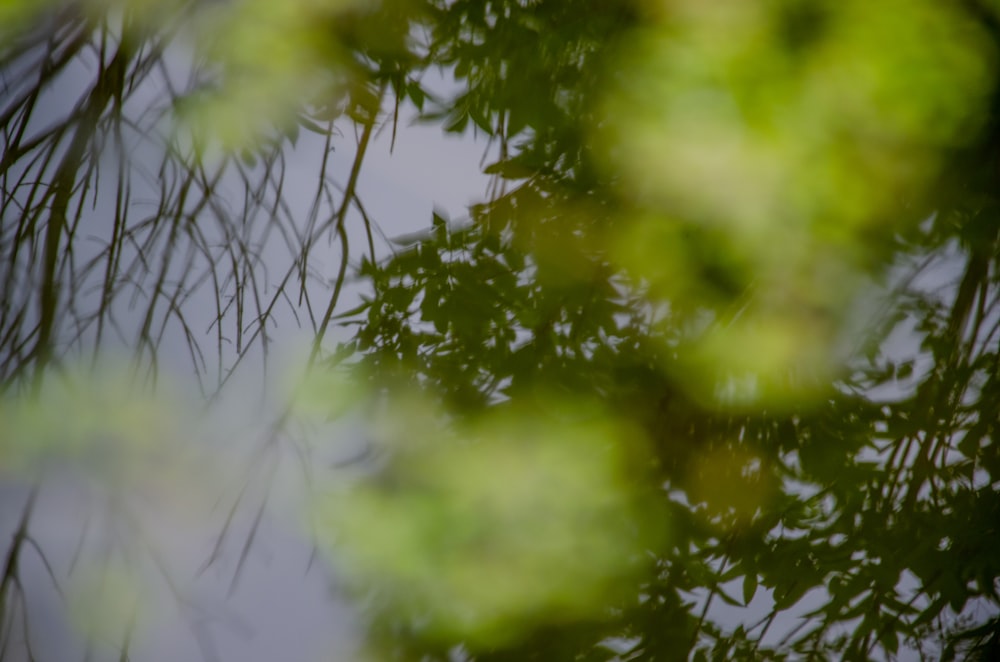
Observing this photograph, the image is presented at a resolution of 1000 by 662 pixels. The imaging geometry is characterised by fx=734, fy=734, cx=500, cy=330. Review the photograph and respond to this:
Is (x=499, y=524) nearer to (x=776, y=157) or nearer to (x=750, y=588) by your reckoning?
(x=750, y=588)

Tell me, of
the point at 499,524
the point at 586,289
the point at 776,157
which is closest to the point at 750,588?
the point at 499,524

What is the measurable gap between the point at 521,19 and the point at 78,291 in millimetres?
899

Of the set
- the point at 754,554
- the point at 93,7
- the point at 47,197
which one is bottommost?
the point at 754,554

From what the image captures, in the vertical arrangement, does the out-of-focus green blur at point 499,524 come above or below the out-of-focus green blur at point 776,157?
below

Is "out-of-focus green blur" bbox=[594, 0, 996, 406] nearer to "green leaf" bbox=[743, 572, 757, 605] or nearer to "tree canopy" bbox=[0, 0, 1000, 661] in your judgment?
"tree canopy" bbox=[0, 0, 1000, 661]

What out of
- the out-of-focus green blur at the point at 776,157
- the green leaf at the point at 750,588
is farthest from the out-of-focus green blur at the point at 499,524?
the out-of-focus green blur at the point at 776,157

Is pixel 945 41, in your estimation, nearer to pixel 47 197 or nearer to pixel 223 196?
pixel 223 196

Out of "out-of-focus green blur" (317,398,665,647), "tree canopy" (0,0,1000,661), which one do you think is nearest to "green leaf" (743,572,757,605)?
"tree canopy" (0,0,1000,661)

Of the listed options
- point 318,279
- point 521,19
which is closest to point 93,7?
point 318,279

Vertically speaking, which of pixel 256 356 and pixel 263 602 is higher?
pixel 256 356

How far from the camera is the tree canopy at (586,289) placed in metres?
1.17

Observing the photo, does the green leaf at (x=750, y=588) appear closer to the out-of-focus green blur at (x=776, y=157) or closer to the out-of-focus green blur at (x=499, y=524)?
the out-of-focus green blur at (x=499, y=524)

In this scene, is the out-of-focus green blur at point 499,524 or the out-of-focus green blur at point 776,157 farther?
the out-of-focus green blur at point 776,157

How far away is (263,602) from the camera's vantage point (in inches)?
47.2
